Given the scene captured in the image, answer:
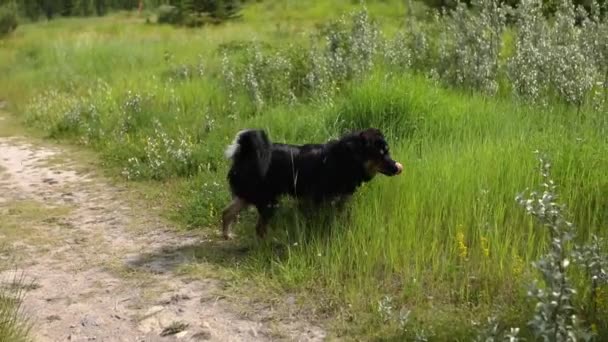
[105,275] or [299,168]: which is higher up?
[299,168]

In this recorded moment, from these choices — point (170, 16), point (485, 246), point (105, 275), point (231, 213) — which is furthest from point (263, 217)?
point (170, 16)

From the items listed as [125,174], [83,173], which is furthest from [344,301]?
[83,173]

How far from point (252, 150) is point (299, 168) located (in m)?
0.44

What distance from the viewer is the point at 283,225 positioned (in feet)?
18.1

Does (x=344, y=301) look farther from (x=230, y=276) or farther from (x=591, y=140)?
(x=591, y=140)

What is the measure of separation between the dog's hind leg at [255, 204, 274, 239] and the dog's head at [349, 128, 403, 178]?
0.88 metres

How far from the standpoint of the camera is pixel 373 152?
5.25m

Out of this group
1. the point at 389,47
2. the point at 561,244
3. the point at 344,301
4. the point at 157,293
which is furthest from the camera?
the point at 389,47

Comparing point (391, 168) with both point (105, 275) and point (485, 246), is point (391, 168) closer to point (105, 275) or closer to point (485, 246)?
point (485, 246)

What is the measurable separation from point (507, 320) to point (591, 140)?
238 cm

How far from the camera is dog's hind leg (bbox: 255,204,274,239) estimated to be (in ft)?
18.0

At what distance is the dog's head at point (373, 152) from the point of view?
206 inches

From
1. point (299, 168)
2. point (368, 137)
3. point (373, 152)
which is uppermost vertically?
point (368, 137)

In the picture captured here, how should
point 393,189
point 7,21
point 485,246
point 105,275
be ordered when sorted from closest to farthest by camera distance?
point 485,246, point 105,275, point 393,189, point 7,21
